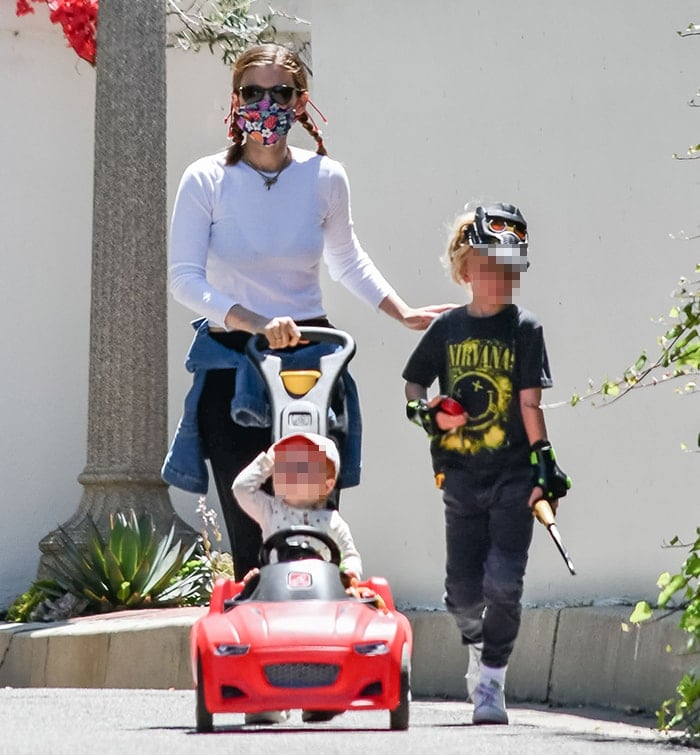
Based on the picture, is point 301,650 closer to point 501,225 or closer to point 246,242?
point 246,242

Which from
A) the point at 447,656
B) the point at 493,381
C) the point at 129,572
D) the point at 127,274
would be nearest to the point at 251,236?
the point at 493,381

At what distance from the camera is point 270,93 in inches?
232

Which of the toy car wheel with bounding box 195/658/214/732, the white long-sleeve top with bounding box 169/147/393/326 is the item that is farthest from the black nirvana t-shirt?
the toy car wheel with bounding box 195/658/214/732

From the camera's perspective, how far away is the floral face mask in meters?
5.87

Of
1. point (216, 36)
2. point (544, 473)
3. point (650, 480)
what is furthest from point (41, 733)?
point (216, 36)

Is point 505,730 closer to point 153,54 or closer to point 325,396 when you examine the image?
point 325,396

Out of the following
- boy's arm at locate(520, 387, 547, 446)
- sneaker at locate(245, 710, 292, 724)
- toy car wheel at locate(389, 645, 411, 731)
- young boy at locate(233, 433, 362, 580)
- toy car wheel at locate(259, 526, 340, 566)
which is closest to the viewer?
toy car wheel at locate(389, 645, 411, 731)

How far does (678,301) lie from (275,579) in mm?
2095

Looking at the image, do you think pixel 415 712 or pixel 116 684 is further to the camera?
pixel 116 684

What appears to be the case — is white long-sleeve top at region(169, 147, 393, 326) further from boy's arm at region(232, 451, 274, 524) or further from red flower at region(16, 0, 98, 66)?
red flower at region(16, 0, 98, 66)

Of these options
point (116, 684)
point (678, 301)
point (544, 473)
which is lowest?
point (116, 684)

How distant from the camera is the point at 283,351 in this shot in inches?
230

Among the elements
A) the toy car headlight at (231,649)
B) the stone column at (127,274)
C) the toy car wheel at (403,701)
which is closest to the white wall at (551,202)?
the toy car wheel at (403,701)

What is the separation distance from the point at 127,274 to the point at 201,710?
5.49m
